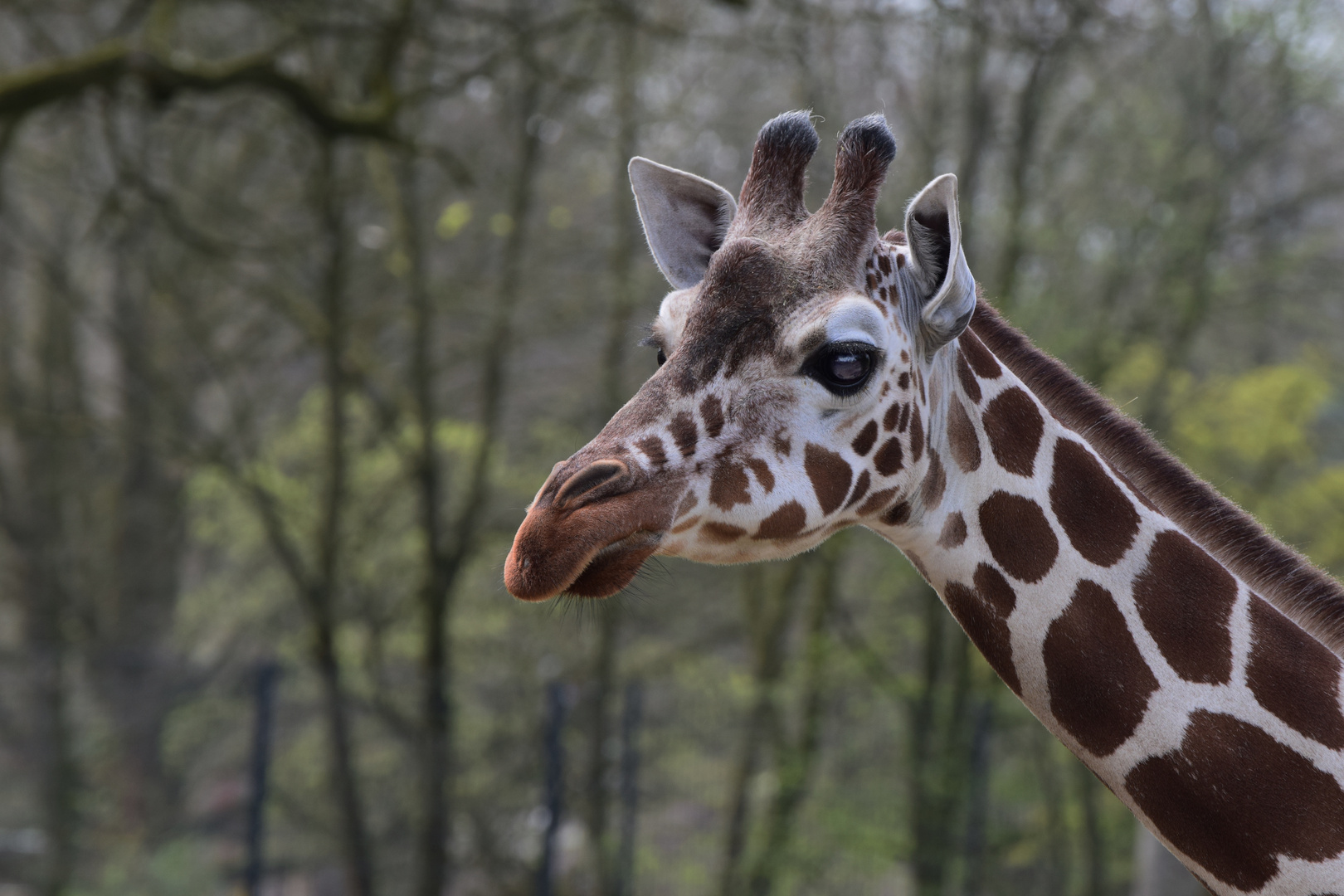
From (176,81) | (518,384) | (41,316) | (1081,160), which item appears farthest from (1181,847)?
(41,316)

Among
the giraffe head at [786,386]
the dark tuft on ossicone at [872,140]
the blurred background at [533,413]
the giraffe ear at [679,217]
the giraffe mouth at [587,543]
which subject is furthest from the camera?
the blurred background at [533,413]

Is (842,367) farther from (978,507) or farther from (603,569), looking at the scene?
(603,569)

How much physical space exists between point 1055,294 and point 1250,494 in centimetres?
347

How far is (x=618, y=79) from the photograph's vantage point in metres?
9.93

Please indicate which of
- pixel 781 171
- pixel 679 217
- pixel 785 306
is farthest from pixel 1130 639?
pixel 679 217

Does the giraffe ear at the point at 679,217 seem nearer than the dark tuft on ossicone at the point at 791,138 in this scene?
No

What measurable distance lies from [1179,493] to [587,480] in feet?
4.21

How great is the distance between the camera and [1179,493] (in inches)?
93.1

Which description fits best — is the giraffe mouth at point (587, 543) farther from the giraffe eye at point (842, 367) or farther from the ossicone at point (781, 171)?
the ossicone at point (781, 171)

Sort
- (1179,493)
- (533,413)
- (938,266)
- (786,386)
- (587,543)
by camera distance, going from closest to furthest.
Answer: (587,543)
(786,386)
(938,266)
(1179,493)
(533,413)

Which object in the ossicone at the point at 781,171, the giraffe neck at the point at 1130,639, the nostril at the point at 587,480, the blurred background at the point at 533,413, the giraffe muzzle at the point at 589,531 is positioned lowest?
the blurred background at the point at 533,413

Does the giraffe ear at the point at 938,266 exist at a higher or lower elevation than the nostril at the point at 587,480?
higher

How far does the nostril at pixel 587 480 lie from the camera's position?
1.88 meters

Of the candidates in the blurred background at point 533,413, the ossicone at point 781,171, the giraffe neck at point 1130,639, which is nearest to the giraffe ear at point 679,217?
the ossicone at point 781,171
